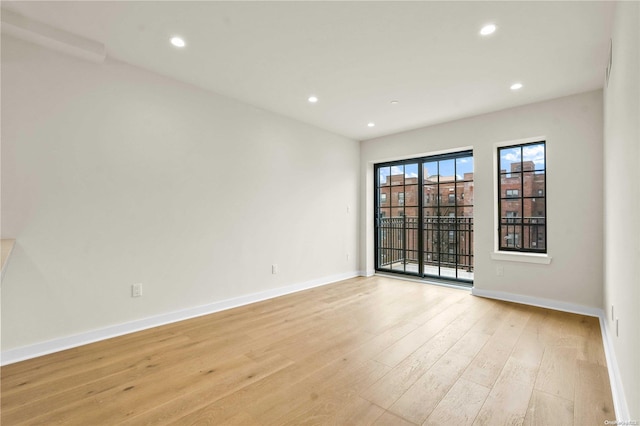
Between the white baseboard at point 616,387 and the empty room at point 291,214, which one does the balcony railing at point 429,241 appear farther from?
the white baseboard at point 616,387

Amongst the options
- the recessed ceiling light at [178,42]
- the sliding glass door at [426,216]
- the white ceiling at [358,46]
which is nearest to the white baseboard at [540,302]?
the sliding glass door at [426,216]

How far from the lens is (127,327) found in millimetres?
2830

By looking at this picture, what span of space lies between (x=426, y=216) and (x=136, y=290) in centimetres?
432

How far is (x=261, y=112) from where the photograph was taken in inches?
A: 157

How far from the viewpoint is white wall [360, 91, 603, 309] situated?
133 inches

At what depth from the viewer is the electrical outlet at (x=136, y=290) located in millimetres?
2879

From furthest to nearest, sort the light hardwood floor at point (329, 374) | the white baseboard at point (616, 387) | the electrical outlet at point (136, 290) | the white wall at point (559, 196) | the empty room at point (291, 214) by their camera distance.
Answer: the white wall at point (559, 196) → the electrical outlet at point (136, 290) → the empty room at point (291, 214) → the light hardwood floor at point (329, 374) → the white baseboard at point (616, 387)

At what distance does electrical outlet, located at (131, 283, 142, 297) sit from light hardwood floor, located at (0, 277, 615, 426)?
0.38 m

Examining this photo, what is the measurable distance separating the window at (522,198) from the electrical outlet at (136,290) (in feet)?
14.8

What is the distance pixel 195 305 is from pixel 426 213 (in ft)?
12.6

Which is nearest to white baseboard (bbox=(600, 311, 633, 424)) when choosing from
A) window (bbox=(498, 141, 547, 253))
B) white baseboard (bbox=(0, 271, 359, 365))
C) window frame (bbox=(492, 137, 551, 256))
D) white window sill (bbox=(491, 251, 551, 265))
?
white window sill (bbox=(491, 251, 551, 265))

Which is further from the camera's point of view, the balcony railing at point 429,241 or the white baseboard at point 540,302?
the balcony railing at point 429,241

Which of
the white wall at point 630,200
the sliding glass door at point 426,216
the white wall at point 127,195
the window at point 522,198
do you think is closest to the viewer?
the white wall at point 630,200

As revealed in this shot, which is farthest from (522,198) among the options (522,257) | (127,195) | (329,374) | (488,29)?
(127,195)
